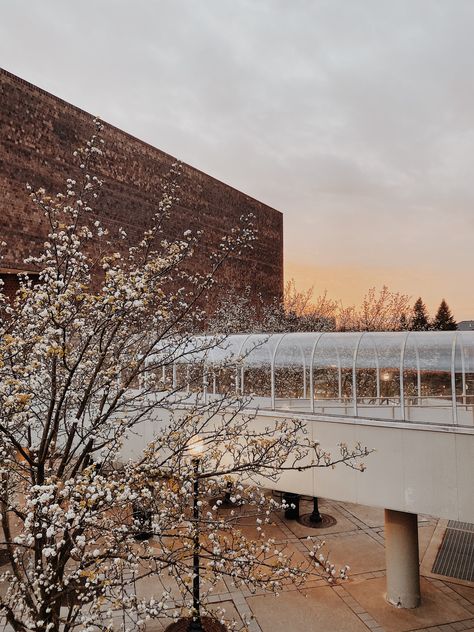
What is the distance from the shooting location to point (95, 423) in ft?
18.1

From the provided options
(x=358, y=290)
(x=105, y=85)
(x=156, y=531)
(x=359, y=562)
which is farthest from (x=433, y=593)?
(x=358, y=290)

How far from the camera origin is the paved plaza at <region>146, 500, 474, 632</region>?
381 inches

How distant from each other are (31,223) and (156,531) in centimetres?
2318

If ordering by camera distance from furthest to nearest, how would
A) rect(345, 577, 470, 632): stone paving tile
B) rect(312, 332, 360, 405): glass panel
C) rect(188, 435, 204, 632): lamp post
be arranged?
rect(312, 332, 360, 405): glass panel, rect(345, 577, 470, 632): stone paving tile, rect(188, 435, 204, 632): lamp post

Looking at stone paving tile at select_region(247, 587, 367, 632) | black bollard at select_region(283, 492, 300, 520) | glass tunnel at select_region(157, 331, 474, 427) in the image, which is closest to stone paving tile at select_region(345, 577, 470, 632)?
stone paving tile at select_region(247, 587, 367, 632)

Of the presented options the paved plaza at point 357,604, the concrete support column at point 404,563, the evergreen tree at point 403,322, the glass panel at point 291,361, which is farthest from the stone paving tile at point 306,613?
the evergreen tree at point 403,322

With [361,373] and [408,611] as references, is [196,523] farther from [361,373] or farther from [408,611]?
[408,611]

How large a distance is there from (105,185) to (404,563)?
92.2 ft

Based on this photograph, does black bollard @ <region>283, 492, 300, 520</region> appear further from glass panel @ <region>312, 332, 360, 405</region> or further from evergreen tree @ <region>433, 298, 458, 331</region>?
evergreen tree @ <region>433, 298, 458, 331</region>

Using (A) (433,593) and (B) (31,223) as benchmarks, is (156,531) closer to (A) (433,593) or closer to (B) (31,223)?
(A) (433,593)

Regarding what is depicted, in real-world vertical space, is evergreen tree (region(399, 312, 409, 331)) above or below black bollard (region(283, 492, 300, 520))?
above

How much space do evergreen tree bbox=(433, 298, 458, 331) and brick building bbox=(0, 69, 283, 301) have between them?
74.1 ft

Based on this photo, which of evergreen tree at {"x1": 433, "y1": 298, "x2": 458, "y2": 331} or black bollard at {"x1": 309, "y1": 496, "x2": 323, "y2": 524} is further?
evergreen tree at {"x1": 433, "y1": 298, "x2": 458, "y2": 331}

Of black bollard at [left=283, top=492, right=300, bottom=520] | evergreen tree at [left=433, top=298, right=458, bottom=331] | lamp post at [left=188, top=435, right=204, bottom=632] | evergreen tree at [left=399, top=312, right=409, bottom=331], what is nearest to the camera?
lamp post at [left=188, top=435, right=204, bottom=632]
